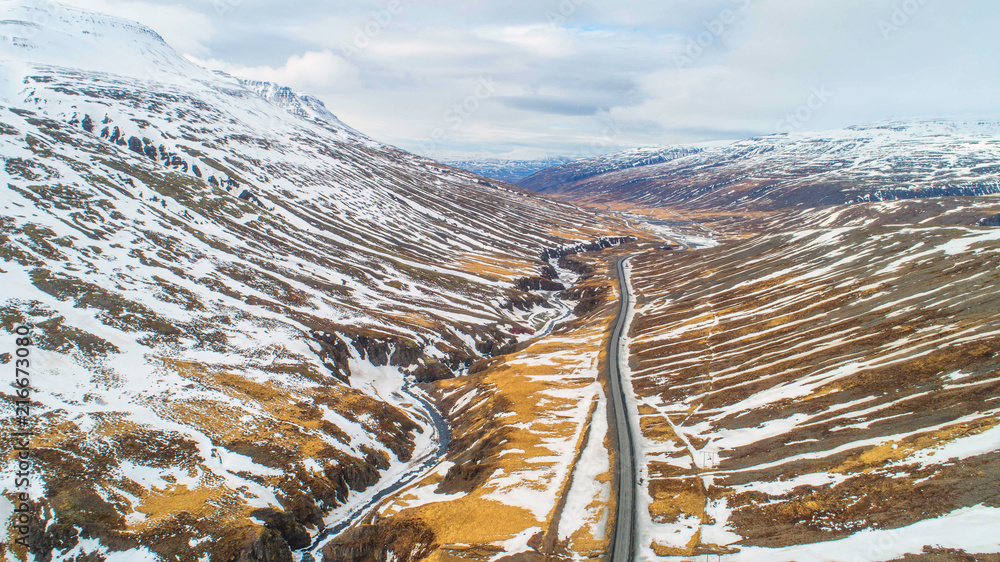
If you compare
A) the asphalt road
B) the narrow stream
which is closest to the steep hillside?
the asphalt road

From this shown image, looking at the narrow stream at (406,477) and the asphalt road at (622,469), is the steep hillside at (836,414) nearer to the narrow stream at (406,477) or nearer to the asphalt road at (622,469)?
the asphalt road at (622,469)

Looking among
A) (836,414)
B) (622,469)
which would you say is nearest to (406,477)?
(622,469)

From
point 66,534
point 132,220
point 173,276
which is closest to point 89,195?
point 132,220

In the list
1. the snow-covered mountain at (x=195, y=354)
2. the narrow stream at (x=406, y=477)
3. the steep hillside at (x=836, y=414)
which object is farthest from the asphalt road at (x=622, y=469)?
the snow-covered mountain at (x=195, y=354)

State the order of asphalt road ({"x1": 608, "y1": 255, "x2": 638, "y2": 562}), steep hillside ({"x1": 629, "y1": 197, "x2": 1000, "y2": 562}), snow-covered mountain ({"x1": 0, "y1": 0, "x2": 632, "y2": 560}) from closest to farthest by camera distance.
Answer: steep hillside ({"x1": 629, "y1": 197, "x2": 1000, "y2": 562}), asphalt road ({"x1": 608, "y1": 255, "x2": 638, "y2": 562}), snow-covered mountain ({"x1": 0, "y1": 0, "x2": 632, "y2": 560})

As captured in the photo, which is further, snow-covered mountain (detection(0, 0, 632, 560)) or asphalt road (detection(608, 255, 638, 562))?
snow-covered mountain (detection(0, 0, 632, 560))

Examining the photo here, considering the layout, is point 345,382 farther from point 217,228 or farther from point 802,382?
point 217,228

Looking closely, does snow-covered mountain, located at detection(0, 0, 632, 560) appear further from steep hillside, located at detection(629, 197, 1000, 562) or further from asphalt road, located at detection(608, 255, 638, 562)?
steep hillside, located at detection(629, 197, 1000, 562)
